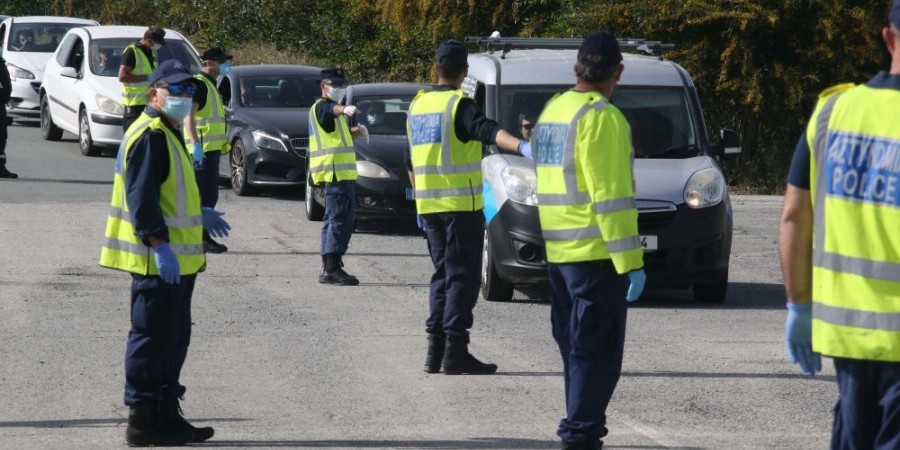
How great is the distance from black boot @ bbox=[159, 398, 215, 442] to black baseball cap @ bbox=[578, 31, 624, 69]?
239 centimetres

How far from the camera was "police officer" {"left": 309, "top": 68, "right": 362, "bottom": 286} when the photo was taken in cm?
1177

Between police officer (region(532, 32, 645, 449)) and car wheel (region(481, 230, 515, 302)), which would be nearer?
police officer (region(532, 32, 645, 449))

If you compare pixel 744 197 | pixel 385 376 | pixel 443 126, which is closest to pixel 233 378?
pixel 385 376

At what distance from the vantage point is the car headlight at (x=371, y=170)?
1458 centimetres

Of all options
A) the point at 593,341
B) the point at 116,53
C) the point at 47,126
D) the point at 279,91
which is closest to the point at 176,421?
the point at 593,341

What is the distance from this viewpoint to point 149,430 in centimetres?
675

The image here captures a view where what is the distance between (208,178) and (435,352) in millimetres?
4978

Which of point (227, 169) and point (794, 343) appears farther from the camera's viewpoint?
point (227, 169)

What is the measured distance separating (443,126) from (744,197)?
423 inches

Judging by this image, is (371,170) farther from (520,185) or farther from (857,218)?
(857,218)

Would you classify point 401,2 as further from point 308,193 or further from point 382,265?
point 382,265

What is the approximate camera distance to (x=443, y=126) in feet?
27.6

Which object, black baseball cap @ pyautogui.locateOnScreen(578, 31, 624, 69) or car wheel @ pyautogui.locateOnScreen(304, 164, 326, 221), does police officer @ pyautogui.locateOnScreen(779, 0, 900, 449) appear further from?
car wheel @ pyautogui.locateOnScreen(304, 164, 326, 221)

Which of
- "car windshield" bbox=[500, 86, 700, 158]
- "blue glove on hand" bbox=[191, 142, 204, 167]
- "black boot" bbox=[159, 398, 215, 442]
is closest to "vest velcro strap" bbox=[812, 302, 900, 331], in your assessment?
"black boot" bbox=[159, 398, 215, 442]
